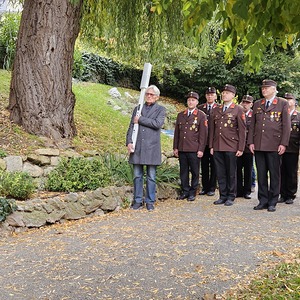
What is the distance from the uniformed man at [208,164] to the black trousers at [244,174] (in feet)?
1.48

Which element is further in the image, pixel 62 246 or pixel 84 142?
pixel 84 142

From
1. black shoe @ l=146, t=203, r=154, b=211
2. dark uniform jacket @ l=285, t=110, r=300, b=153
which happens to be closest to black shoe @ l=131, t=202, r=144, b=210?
black shoe @ l=146, t=203, r=154, b=211

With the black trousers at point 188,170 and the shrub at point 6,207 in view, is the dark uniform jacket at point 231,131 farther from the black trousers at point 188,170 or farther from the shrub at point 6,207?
the shrub at point 6,207

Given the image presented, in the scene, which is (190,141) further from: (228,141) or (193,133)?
(228,141)

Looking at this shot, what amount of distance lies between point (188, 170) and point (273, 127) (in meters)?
1.79

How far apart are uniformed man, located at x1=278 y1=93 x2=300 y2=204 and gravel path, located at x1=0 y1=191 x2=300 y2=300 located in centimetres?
119

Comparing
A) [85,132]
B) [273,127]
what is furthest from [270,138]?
[85,132]

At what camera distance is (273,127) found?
22.0 feet

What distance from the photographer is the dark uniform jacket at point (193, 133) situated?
770cm

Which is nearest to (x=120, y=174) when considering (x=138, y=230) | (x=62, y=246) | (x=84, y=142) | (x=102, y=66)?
(x=84, y=142)

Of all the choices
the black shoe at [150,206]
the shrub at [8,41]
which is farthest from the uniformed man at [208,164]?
the shrub at [8,41]

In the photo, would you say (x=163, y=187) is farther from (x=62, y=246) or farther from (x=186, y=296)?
(x=186, y=296)

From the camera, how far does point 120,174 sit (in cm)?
751

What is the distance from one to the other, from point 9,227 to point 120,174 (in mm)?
2403
